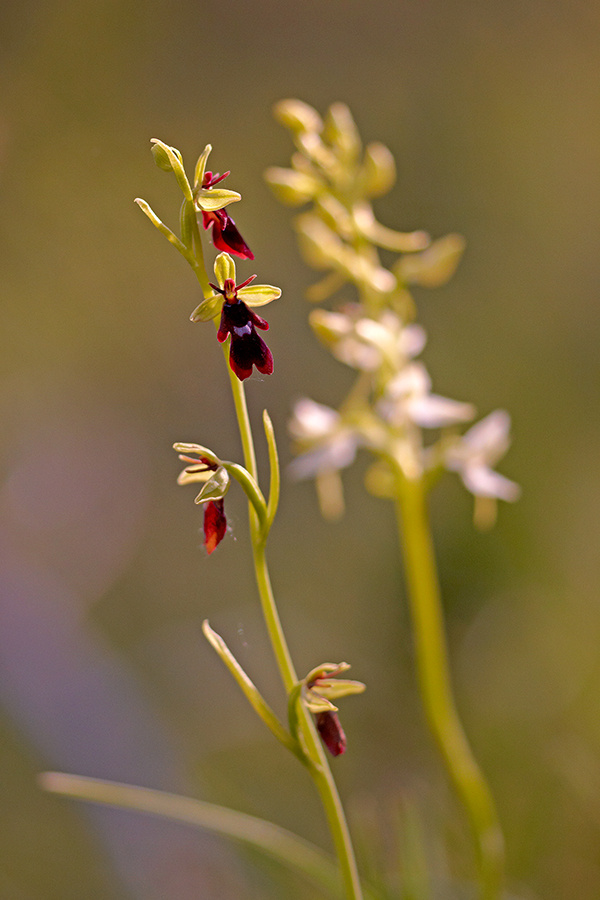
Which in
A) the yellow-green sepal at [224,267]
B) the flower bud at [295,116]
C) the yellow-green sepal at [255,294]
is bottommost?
the yellow-green sepal at [255,294]

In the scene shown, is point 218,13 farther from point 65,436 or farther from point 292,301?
point 65,436

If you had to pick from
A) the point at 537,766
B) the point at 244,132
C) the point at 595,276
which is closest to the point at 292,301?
the point at 244,132

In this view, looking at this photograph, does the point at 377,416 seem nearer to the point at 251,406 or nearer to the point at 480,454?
the point at 480,454

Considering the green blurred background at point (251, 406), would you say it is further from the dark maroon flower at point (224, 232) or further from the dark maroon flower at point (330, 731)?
the dark maroon flower at point (224, 232)

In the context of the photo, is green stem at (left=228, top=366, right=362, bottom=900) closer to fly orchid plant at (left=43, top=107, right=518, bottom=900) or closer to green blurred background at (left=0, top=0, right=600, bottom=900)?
fly orchid plant at (left=43, top=107, right=518, bottom=900)

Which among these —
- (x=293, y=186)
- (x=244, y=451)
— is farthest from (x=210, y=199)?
(x=293, y=186)

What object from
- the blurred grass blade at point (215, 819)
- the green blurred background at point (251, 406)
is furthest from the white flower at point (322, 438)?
the green blurred background at point (251, 406)
